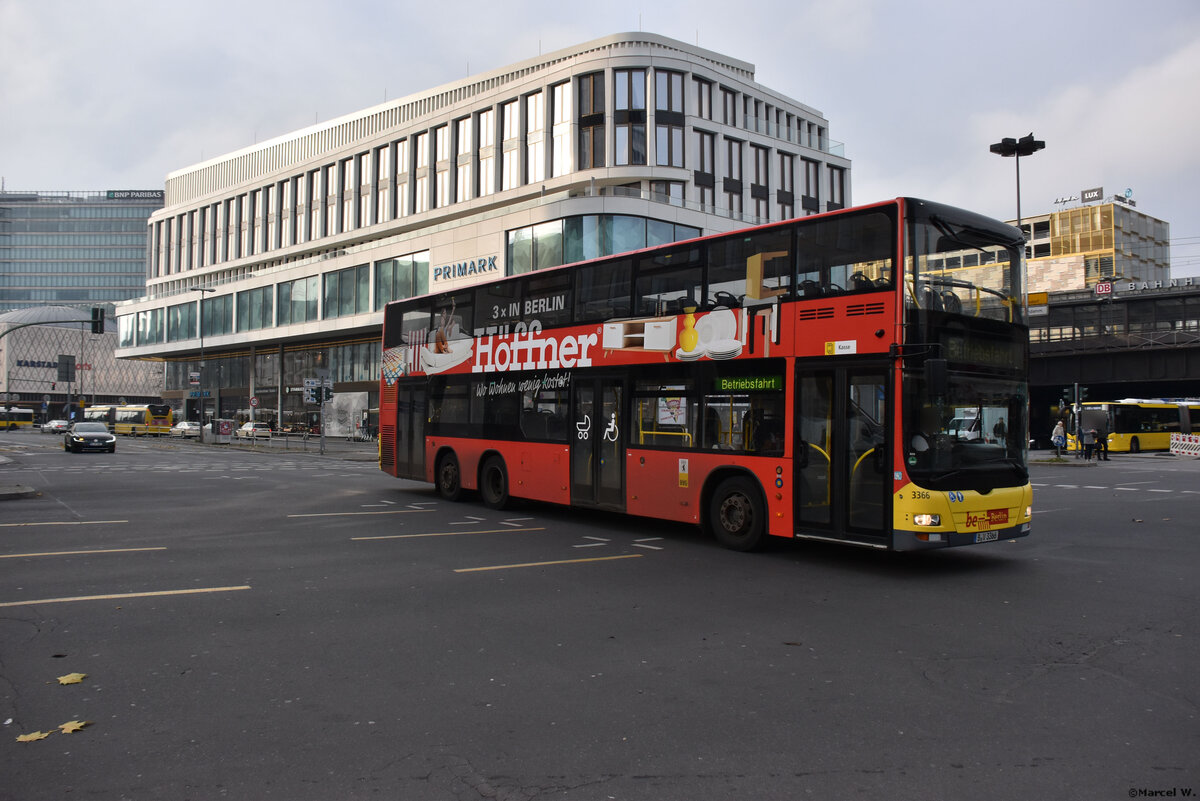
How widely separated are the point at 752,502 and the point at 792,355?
1.97m


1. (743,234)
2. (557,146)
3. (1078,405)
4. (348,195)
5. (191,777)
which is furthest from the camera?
(348,195)

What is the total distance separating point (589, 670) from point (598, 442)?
760 cm

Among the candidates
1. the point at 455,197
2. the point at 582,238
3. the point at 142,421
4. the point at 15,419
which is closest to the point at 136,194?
the point at 15,419

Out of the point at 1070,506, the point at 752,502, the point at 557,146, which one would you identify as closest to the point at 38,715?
the point at 752,502

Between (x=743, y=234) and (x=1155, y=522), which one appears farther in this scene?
(x=1155, y=522)

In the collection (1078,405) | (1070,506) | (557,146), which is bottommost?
(1070,506)

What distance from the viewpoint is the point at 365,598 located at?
7840 millimetres

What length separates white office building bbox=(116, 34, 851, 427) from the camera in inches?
1940

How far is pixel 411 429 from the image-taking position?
18047mm

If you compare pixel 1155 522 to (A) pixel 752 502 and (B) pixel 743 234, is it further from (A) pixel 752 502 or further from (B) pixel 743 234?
(B) pixel 743 234

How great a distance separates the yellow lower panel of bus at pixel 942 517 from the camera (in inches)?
355

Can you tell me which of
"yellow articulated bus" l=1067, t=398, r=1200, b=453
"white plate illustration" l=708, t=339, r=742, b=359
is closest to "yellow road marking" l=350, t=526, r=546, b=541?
"white plate illustration" l=708, t=339, r=742, b=359

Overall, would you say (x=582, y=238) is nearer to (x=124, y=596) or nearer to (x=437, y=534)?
(x=437, y=534)

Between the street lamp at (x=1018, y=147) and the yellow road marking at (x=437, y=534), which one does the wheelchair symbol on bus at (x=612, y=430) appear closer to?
the yellow road marking at (x=437, y=534)
